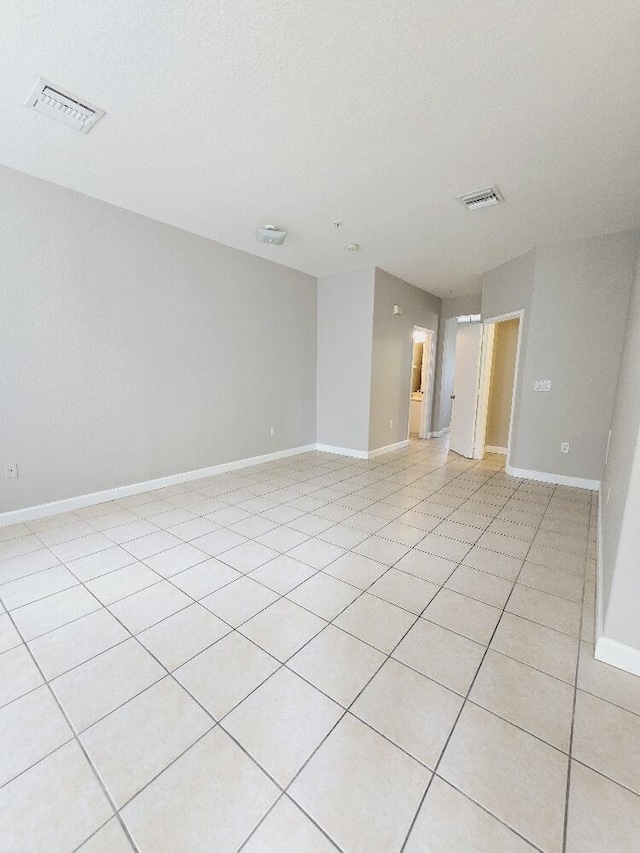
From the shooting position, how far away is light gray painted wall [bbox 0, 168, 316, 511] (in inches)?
114

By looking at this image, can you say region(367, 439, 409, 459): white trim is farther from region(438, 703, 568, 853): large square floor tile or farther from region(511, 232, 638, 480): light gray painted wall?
region(438, 703, 568, 853): large square floor tile

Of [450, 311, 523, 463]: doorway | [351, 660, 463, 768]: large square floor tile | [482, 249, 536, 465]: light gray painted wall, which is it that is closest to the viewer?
[351, 660, 463, 768]: large square floor tile

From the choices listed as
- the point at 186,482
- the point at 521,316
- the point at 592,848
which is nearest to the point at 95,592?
the point at 186,482

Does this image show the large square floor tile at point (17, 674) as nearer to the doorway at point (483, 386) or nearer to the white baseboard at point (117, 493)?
the white baseboard at point (117, 493)

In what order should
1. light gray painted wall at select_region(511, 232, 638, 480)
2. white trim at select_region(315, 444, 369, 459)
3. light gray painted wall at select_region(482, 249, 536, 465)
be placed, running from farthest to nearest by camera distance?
white trim at select_region(315, 444, 369, 459), light gray painted wall at select_region(482, 249, 536, 465), light gray painted wall at select_region(511, 232, 638, 480)

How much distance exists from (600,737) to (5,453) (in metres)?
4.06

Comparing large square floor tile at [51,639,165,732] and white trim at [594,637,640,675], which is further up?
white trim at [594,637,640,675]

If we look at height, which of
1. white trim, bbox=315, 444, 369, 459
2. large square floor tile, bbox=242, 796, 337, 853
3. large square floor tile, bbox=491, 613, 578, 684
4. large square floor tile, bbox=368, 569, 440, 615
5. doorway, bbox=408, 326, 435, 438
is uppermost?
doorway, bbox=408, 326, 435, 438

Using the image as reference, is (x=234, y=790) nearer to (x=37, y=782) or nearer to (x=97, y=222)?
(x=37, y=782)

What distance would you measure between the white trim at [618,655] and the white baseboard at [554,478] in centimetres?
303

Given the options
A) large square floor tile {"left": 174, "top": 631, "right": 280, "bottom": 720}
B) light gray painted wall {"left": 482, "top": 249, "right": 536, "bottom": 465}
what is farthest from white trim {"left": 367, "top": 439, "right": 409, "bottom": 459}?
large square floor tile {"left": 174, "top": 631, "right": 280, "bottom": 720}

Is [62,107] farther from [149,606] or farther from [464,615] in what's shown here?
[464,615]

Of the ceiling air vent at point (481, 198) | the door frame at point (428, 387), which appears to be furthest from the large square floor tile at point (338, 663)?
the door frame at point (428, 387)

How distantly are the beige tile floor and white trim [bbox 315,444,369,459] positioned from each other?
2539 millimetres
